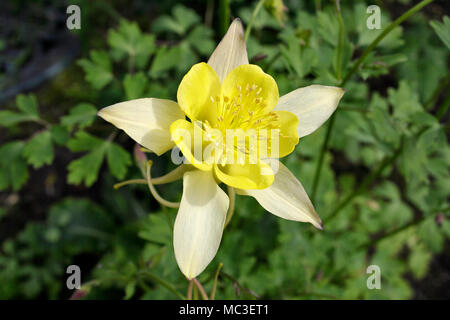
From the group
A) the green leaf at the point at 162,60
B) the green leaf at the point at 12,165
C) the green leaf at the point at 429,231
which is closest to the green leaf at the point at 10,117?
the green leaf at the point at 12,165

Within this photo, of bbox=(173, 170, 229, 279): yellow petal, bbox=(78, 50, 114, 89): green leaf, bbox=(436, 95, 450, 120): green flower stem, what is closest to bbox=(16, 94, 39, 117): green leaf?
bbox=(78, 50, 114, 89): green leaf

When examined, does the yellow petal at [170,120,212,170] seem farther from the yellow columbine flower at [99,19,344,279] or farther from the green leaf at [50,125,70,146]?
the green leaf at [50,125,70,146]

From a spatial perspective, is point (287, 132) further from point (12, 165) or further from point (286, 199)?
point (12, 165)

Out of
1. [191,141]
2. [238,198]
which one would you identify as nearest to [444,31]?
[191,141]

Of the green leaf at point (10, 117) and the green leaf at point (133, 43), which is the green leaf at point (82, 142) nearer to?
the green leaf at point (10, 117)
